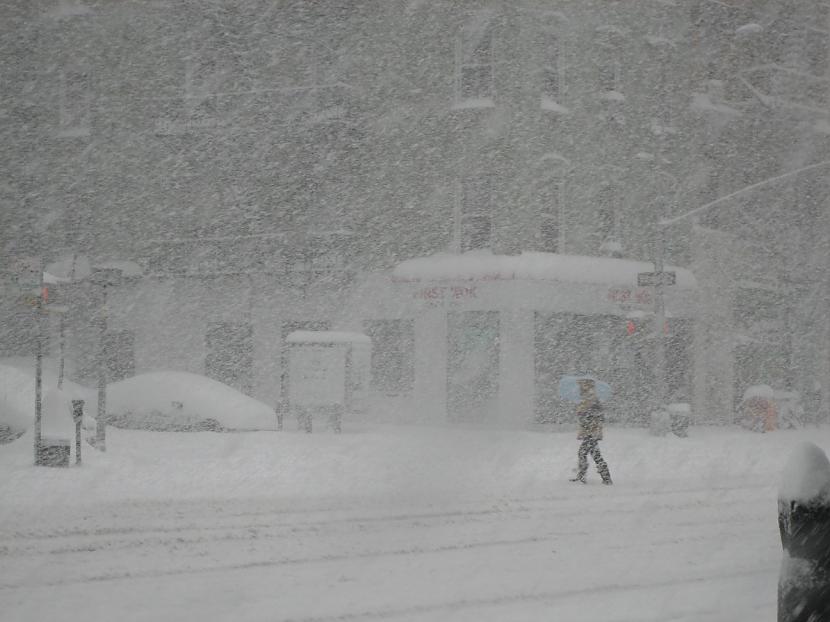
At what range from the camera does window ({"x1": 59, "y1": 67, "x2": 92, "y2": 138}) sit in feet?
103

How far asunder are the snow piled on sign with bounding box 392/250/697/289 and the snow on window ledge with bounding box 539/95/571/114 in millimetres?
3714

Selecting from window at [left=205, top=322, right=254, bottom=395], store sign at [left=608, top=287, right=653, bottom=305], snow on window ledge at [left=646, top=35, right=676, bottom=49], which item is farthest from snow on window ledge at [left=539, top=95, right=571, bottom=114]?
window at [left=205, top=322, right=254, bottom=395]

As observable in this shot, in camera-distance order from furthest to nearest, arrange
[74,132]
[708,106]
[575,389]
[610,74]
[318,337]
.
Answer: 1. [74,132]
2. [708,106]
3. [610,74]
4. [318,337]
5. [575,389]

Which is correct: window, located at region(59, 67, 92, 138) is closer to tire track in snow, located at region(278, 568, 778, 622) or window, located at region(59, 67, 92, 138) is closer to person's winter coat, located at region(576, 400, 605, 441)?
person's winter coat, located at region(576, 400, 605, 441)

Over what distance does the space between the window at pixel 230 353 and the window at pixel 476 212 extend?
22.3 feet

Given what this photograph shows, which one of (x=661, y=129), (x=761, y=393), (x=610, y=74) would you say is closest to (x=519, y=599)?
(x=761, y=393)

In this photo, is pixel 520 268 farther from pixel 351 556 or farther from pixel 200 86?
pixel 351 556

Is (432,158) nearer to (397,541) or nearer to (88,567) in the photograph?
(397,541)

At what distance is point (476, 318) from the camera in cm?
2711

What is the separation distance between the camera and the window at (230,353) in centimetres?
3005

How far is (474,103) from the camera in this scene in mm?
27156

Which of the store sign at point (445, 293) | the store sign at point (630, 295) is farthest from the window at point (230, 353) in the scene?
the store sign at point (630, 295)

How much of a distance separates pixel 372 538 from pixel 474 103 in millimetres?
19289

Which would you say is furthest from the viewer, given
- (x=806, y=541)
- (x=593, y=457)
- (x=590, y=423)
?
(x=590, y=423)
